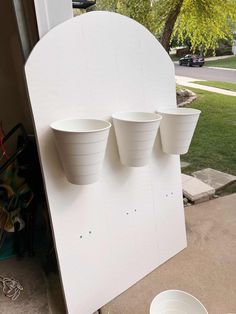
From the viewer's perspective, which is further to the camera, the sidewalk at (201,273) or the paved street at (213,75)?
the paved street at (213,75)

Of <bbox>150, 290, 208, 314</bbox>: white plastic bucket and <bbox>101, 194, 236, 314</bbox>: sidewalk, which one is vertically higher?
<bbox>150, 290, 208, 314</bbox>: white plastic bucket

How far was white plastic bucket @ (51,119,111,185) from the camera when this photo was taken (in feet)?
3.07

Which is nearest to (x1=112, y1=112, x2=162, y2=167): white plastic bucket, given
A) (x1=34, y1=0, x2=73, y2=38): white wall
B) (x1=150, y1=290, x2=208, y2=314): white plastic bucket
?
(x1=34, y1=0, x2=73, y2=38): white wall

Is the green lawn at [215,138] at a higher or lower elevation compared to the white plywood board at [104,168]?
lower

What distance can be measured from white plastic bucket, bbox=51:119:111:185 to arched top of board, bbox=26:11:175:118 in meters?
0.17

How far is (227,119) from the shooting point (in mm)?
4680

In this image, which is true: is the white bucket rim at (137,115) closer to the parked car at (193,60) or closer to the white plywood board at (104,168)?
the white plywood board at (104,168)

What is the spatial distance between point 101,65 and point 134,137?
0.37 meters

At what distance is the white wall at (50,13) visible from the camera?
104 centimetres

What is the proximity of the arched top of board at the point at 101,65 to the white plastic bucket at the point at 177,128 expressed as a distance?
0.12 meters

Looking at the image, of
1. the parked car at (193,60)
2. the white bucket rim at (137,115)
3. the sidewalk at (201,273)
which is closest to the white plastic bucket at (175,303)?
the sidewalk at (201,273)

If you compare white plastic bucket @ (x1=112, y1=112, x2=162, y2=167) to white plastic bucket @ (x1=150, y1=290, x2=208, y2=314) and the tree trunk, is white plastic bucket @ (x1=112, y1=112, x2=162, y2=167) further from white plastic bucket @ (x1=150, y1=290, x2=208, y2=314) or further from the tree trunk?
the tree trunk

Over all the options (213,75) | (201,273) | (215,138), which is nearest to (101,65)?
(201,273)

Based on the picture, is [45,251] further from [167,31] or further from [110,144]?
[167,31]
